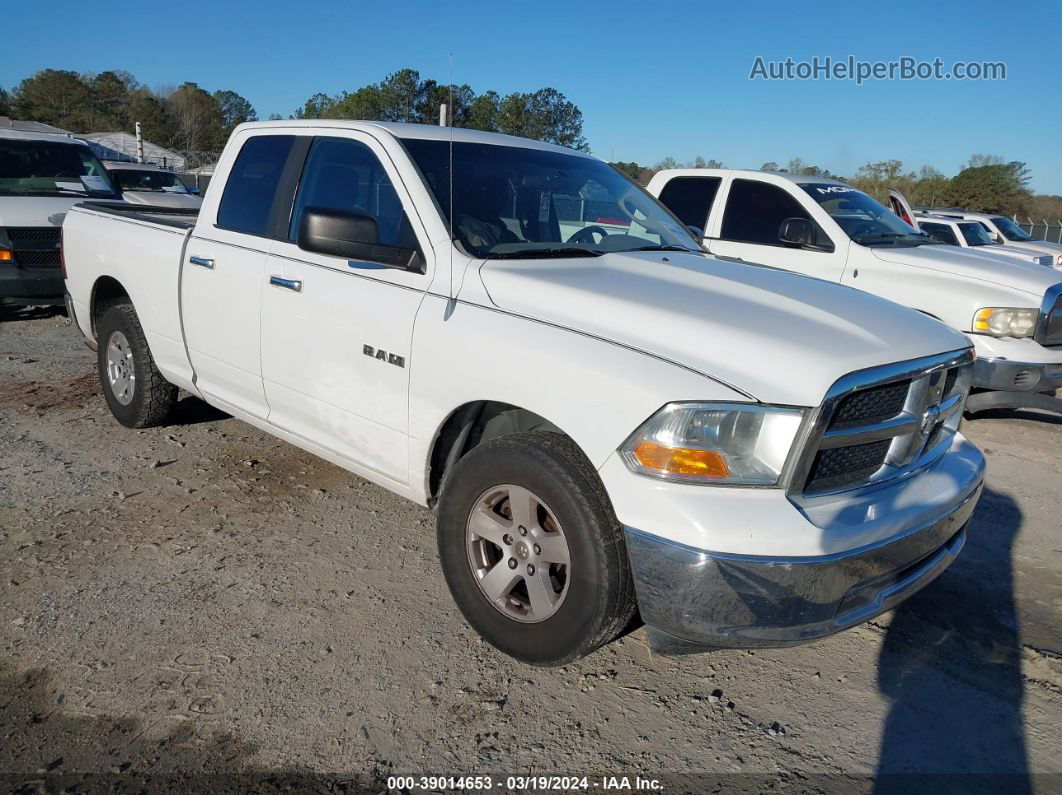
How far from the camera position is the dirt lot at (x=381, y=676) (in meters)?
2.61

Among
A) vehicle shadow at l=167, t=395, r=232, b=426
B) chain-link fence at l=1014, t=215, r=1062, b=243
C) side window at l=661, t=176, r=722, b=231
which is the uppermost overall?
side window at l=661, t=176, r=722, b=231

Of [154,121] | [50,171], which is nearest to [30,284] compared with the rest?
[50,171]

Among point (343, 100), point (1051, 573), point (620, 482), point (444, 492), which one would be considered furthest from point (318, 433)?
point (343, 100)

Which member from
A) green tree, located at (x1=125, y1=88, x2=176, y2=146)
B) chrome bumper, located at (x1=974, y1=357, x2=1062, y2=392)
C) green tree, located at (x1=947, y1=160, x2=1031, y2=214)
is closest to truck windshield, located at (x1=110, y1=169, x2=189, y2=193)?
chrome bumper, located at (x1=974, y1=357, x2=1062, y2=392)

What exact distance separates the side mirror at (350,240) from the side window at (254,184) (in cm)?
95

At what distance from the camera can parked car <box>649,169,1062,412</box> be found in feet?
20.5

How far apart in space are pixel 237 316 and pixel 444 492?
67.0 inches

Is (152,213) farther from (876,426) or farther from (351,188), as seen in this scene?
(876,426)

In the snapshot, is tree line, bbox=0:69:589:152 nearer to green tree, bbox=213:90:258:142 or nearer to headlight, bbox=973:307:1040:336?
green tree, bbox=213:90:258:142

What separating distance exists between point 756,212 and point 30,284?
731 centimetres

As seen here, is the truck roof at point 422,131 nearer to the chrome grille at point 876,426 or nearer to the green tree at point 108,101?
the chrome grille at point 876,426

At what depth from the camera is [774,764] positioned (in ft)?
8.73

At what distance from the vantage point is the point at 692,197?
26.4ft

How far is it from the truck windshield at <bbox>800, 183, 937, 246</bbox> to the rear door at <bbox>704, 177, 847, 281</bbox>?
0.62ft
